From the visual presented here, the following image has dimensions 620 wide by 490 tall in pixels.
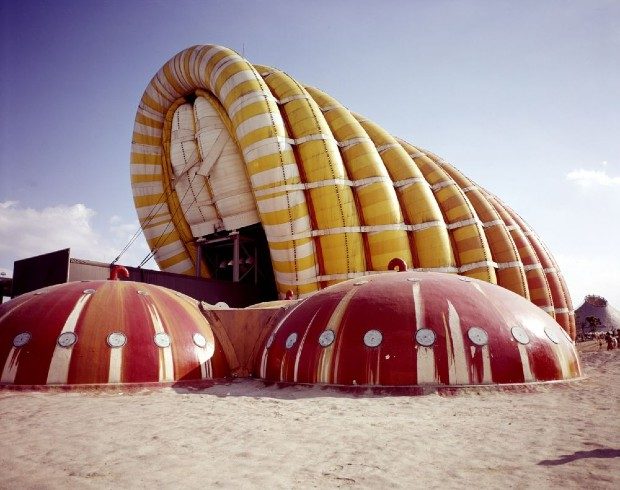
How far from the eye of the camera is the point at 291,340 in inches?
405

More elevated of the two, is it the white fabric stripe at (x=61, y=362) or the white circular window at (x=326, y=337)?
the white circular window at (x=326, y=337)

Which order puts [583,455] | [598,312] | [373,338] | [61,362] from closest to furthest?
[583,455] → [373,338] → [61,362] → [598,312]

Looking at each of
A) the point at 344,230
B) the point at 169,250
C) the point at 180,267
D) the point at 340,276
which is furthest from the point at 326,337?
the point at 169,250

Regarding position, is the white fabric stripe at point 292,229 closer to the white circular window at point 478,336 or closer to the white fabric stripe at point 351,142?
the white fabric stripe at point 351,142

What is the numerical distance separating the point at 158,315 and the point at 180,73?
1840 centimetres

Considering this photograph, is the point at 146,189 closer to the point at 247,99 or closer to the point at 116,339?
the point at 247,99

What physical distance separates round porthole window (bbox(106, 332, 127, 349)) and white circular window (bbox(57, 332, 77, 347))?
29.1 inches

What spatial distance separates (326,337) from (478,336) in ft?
10.8

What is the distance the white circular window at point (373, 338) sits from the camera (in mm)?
8998

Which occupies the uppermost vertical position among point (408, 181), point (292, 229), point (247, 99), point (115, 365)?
point (247, 99)

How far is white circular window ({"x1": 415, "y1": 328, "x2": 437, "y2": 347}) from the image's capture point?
8.77 meters

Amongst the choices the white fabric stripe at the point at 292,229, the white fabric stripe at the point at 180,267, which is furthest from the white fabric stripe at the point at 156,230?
the white fabric stripe at the point at 292,229

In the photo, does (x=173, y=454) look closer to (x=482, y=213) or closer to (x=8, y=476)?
(x=8, y=476)

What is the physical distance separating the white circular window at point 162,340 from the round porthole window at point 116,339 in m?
0.70
